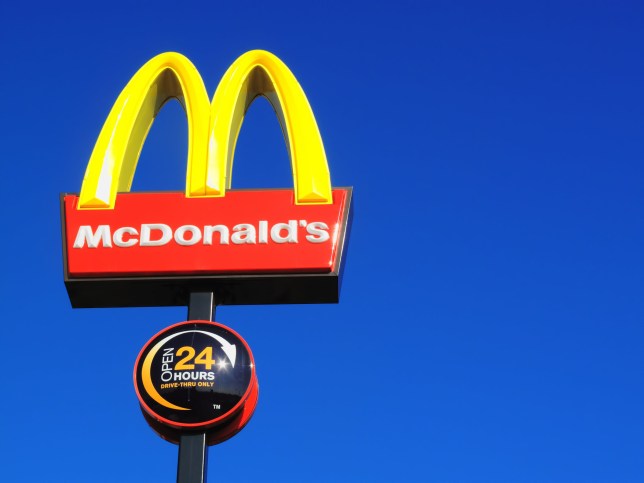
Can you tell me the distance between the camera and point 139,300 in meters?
13.2

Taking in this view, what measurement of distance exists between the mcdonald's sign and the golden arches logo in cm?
2

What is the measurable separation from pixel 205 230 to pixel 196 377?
1988 mm

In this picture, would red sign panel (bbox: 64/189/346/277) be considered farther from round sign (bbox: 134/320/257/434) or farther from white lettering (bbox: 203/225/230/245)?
round sign (bbox: 134/320/257/434)

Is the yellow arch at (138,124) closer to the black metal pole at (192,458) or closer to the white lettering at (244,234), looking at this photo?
the white lettering at (244,234)

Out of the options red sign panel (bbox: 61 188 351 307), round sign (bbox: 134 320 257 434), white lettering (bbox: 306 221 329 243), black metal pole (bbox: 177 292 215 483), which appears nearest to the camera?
black metal pole (bbox: 177 292 215 483)

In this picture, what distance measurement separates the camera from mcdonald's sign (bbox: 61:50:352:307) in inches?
503

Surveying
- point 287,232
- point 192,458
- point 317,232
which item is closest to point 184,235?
point 287,232

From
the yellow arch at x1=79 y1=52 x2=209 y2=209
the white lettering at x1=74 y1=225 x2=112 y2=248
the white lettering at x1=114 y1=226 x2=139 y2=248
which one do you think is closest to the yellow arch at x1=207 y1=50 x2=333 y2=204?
the yellow arch at x1=79 y1=52 x2=209 y2=209

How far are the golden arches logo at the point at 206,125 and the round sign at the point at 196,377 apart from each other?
1.98 meters

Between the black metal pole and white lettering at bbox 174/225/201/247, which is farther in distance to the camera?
white lettering at bbox 174/225/201/247

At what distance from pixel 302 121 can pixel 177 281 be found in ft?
8.77

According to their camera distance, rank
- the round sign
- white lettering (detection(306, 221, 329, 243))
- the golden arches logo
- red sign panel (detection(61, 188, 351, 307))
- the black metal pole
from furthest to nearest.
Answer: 1. the golden arches logo
2. white lettering (detection(306, 221, 329, 243))
3. red sign panel (detection(61, 188, 351, 307))
4. the round sign
5. the black metal pole

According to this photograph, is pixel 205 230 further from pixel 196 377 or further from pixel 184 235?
pixel 196 377

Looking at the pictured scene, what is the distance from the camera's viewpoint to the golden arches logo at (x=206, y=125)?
13.4 metres
